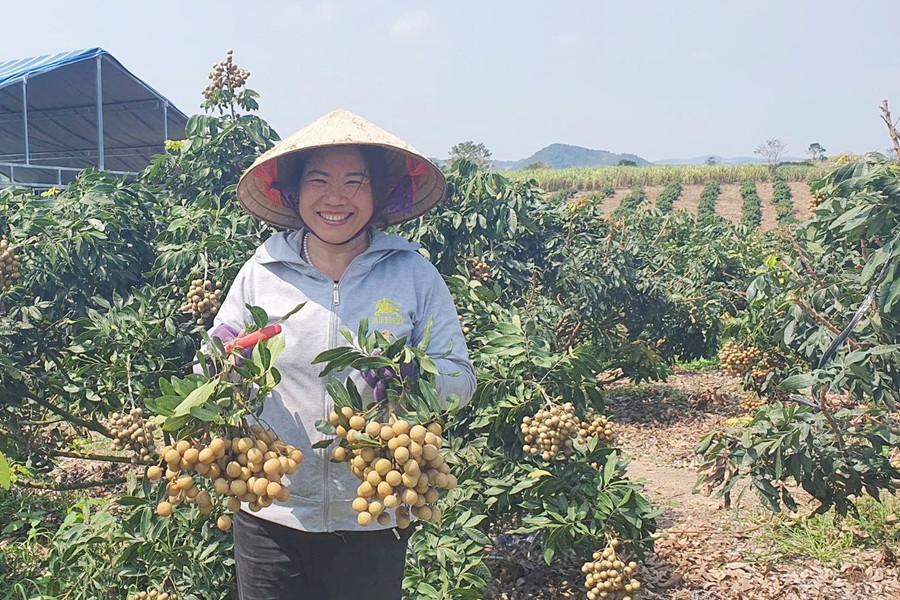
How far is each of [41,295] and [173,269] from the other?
2.33 feet

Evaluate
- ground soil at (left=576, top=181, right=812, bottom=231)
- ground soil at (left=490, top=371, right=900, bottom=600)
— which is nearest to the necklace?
ground soil at (left=490, top=371, right=900, bottom=600)

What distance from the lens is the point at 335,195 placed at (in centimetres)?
181

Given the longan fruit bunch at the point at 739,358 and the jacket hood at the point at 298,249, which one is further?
the longan fruit bunch at the point at 739,358

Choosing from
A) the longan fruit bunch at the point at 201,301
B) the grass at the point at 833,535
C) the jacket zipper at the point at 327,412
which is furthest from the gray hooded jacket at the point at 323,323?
the grass at the point at 833,535

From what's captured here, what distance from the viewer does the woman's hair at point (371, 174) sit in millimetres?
1924

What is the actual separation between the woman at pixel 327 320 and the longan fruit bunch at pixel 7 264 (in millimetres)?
1792

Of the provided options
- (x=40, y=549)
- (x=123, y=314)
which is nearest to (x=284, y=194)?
(x=123, y=314)

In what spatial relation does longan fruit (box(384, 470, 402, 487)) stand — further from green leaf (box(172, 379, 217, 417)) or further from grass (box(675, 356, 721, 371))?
grass (box(675, 356, 721, 371))

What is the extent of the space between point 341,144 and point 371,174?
0.16m

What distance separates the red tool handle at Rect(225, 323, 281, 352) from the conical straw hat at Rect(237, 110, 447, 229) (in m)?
0.47

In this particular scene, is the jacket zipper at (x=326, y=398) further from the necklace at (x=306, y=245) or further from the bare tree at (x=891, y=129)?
the bare tree at (x=891, y=129)

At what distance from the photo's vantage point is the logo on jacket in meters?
1.73

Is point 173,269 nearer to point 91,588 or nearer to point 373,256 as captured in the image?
point 91,588

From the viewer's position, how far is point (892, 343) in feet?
8.64
